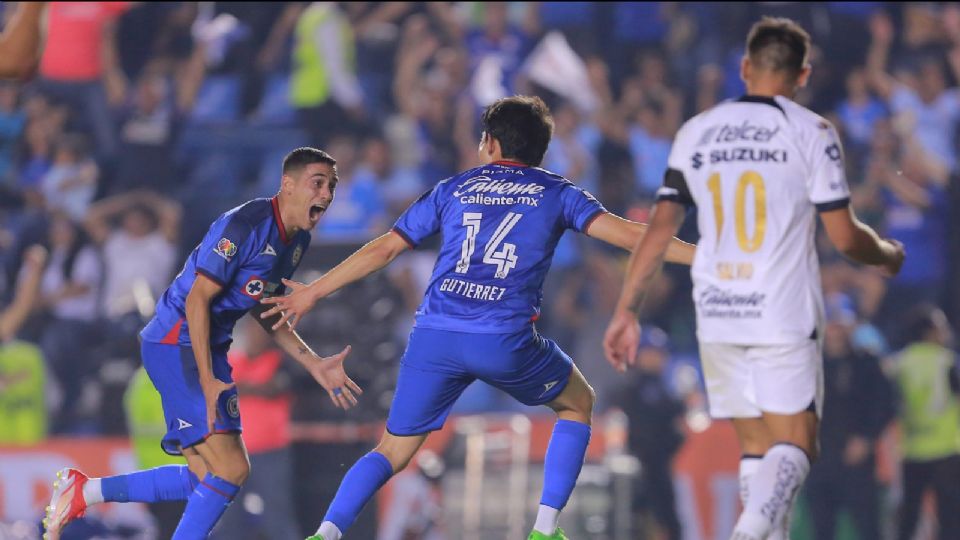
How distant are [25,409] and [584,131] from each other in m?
5.28

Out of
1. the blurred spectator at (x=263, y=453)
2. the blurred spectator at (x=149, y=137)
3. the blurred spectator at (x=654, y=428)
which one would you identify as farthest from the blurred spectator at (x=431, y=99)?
the blurred spectator at (x=654, y=428)

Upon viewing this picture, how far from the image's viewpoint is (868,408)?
10.6 metres

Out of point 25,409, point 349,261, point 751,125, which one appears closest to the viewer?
point 751,125

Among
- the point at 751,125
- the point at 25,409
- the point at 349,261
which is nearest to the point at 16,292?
the point at 25,409

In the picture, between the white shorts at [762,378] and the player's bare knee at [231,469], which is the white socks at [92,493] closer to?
the player's bare knee at [231,469]

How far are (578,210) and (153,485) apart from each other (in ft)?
8.14

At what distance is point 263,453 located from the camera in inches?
416

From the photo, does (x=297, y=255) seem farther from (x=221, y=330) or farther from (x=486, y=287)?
(x=486, y=287)

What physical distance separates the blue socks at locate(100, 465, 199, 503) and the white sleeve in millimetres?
3372

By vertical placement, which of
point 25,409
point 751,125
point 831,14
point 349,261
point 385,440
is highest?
point 831,14

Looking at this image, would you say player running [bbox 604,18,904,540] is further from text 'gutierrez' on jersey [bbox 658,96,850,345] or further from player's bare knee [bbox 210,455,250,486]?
player's bare knee [bbox 210,455,250,486]

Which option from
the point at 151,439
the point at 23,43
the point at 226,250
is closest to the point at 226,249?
the point at 226,250

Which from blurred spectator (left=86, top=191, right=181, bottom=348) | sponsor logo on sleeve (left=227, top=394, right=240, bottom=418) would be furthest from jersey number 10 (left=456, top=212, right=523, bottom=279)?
blurred spectator (left=86, top=191, right=181, bottom=348)

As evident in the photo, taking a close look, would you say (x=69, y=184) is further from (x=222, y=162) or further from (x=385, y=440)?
(x=385, y=440)
